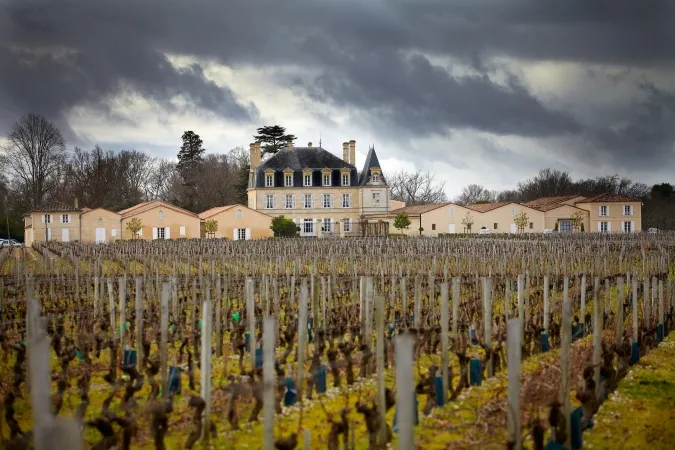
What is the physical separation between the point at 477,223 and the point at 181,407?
58048 millimetres

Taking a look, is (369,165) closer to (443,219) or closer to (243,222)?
(443,219)

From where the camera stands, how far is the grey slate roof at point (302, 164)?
67.7 meters

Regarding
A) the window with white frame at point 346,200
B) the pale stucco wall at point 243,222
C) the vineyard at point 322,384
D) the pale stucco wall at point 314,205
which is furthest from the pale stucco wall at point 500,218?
the vineyard at point 322,384

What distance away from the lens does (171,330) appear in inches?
486

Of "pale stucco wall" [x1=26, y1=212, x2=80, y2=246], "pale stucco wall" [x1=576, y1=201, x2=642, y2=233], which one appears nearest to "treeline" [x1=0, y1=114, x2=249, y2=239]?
"pale stucco wall" [x1=26, y1=212, x2=80, y2=246]

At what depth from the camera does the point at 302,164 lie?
6894 centimetres

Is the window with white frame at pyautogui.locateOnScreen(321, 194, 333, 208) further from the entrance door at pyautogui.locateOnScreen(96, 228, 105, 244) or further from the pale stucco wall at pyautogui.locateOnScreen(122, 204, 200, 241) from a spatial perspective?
the entrance door at pyautogui.locateOnScreen(96, 228, 105, 244)

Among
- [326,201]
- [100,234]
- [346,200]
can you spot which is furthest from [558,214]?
[100,234]

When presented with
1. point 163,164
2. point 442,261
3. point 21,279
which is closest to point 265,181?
point 163,164

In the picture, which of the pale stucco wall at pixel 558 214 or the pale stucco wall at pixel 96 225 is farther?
the pale stucco wall at pixel 558 214

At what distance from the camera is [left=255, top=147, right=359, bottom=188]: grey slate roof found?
67688mm

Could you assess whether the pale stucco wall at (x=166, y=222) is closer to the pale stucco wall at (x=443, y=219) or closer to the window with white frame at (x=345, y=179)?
the window with white frame at (x=345, y=179)

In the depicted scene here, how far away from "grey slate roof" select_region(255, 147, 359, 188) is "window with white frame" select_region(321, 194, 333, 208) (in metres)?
1.30

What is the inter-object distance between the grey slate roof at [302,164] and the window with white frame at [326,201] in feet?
4.27
